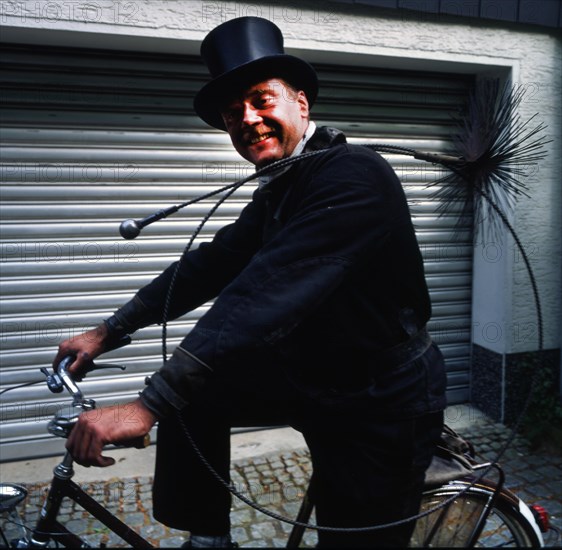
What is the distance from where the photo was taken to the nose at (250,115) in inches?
79.7

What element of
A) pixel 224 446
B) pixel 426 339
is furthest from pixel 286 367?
pixel 426 339

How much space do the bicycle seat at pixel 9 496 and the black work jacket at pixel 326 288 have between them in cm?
77

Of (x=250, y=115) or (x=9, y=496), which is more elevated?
(x=250, y=115)

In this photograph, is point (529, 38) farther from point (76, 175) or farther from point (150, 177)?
point (76, 175)

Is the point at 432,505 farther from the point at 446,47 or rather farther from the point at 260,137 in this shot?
the point at 446,47

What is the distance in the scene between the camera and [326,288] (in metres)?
1.58

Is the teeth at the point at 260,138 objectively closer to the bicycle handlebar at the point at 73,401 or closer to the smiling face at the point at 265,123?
the smiling face at the point at 265,123

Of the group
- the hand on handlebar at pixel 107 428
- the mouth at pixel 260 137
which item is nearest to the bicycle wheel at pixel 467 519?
the hand on handlebar at pixel 107 428

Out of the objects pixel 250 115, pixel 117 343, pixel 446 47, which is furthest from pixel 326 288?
pixel 446 47

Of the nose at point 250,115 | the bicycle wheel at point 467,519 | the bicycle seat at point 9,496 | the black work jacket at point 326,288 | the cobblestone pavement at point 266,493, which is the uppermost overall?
the nose at point 250,115

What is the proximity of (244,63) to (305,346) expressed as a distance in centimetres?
103

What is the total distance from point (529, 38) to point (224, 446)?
15.0ft

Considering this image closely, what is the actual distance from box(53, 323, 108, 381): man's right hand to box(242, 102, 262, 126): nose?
95 centimetres

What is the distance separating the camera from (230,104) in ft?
6.98
